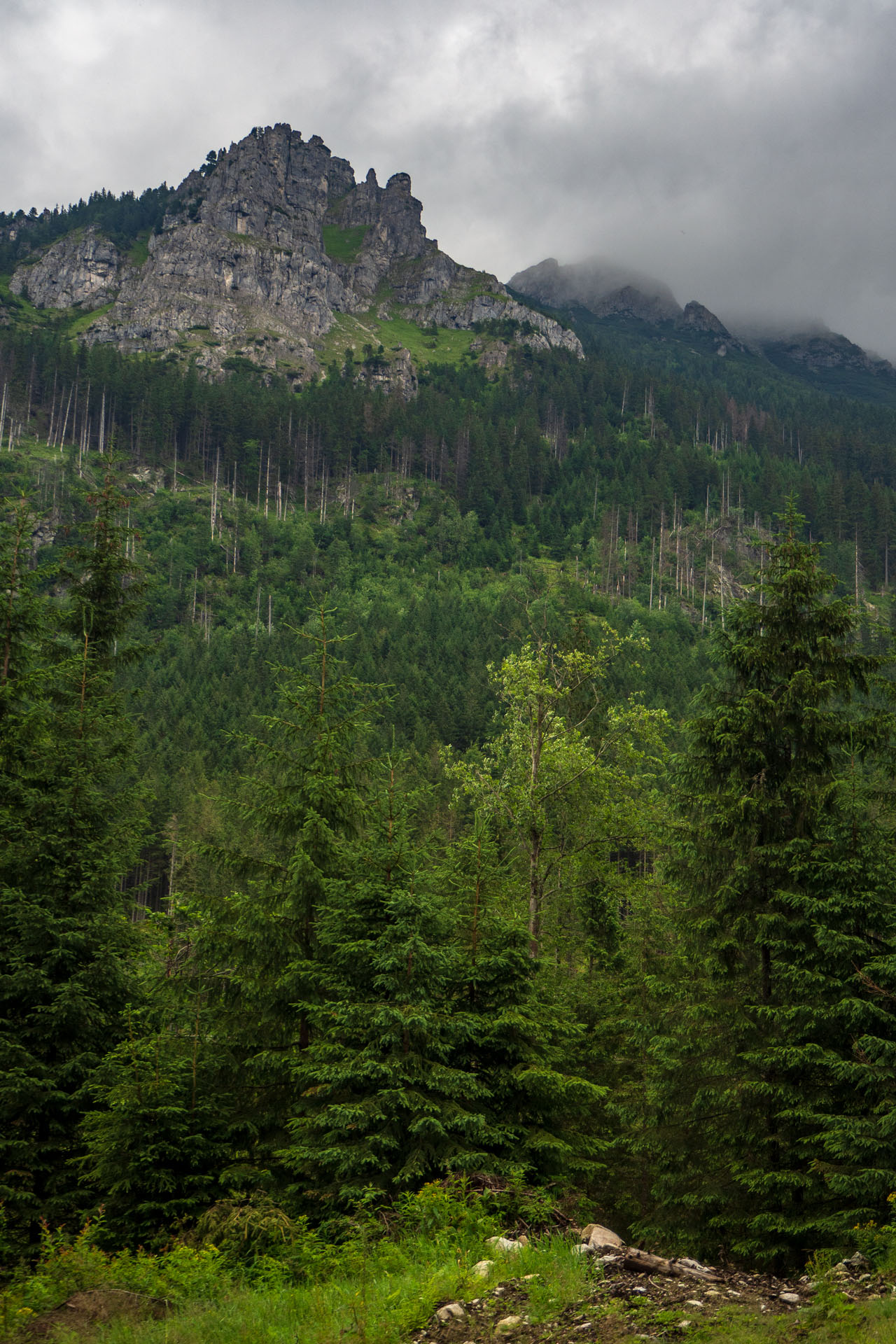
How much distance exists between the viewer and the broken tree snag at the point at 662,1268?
24.7 ft

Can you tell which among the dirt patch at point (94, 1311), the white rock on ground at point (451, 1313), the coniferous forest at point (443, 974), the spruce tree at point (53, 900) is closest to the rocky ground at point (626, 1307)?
the white rock on ground at point (451, 1313)

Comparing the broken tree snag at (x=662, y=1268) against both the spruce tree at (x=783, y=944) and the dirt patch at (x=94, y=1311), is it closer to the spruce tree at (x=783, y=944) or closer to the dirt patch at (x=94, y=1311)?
the spruce tree at (x=783, y=944)

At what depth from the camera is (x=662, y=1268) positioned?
7594mm

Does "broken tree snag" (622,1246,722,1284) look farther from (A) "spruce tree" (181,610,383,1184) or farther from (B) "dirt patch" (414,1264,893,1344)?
(A) "spruce tree" (181,610,383,1184)

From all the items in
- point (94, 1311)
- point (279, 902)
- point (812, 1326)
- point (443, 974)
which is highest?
point (279, 902)

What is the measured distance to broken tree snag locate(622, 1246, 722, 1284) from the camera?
7.54 meters

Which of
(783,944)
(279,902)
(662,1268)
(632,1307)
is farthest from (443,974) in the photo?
(783,944)

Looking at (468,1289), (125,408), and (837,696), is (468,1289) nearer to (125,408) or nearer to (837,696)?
(837,696)

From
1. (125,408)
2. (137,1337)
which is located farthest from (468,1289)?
(125,408)

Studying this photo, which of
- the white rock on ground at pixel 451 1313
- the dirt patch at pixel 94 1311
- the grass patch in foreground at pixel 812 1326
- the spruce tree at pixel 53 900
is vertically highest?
the spruce tree at pixel 53 900

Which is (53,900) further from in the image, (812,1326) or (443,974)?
(812,1326)

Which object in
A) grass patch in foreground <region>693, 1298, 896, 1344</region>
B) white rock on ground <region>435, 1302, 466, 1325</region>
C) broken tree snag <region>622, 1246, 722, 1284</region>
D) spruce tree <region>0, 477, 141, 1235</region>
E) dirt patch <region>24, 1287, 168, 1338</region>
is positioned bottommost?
dirt patch <region>24, 1287, 168, 1338</region>

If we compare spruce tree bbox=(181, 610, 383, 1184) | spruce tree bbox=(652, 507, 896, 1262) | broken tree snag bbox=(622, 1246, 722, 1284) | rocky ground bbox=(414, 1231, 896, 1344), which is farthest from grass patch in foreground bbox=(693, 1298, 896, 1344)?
spruce tree bbox=(181, 610, 383, 1184)

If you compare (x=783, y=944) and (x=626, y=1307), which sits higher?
(x=783, y=944)
